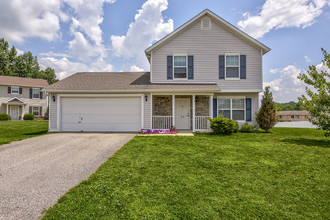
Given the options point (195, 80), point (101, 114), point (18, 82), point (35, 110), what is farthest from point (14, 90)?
point (195, 80)

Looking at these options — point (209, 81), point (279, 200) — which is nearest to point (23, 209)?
point (279, 200)

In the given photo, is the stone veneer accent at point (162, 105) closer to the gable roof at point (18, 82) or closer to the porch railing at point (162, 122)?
the porch railing at point (162, 122)

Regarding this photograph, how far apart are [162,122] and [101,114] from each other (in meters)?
3.99

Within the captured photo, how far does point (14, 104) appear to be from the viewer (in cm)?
2450

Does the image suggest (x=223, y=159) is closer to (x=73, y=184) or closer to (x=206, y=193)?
(x=206, y=193)

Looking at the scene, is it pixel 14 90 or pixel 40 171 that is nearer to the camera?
pixel 40 171

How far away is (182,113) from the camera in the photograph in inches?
463

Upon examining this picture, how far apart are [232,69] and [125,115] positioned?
A: 7.90m

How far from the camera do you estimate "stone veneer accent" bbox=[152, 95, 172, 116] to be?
11672 millimetres

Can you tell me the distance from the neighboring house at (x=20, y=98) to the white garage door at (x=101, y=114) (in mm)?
20145

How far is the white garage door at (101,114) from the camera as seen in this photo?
423 inches

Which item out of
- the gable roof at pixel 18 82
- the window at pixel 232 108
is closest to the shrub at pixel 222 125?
the window at pixel 232 108

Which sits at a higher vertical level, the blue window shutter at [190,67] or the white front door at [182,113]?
the blue window shutter at [190,67]

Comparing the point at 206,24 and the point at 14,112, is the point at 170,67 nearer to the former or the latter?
the point at 206,24
